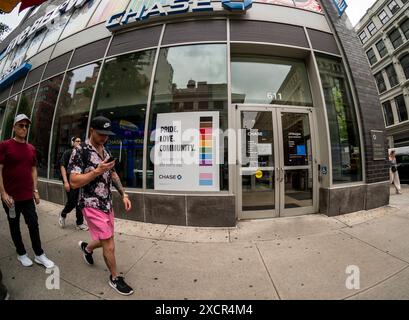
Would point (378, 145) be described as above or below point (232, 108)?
below

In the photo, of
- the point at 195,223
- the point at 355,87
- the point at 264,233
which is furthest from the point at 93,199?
the point at 355,87

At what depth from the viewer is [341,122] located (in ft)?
18.8

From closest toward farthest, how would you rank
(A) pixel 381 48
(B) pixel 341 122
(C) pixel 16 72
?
(B) pixel 341 122
(C) pixel 16 72
(A) pixel 381 48

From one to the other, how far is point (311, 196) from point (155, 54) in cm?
552

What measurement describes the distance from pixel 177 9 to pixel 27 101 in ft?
23.6

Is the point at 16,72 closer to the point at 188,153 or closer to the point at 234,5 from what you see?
the point at 188,153

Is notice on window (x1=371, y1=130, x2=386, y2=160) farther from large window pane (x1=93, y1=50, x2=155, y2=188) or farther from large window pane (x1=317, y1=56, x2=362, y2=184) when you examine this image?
large window pane (x1=93, y1=50, x2=155, y2=188)

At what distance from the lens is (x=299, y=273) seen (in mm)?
2812

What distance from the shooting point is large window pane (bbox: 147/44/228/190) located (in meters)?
4.96

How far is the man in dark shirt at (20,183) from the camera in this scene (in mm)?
2879

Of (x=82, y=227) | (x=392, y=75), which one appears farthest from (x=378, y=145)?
(x=392, y=75)

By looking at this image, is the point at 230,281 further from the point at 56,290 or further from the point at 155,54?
the point at 155,54

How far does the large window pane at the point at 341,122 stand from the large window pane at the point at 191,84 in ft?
9.53

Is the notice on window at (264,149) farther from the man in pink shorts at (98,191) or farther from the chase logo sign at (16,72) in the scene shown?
the chase logo sign at (16,72)
